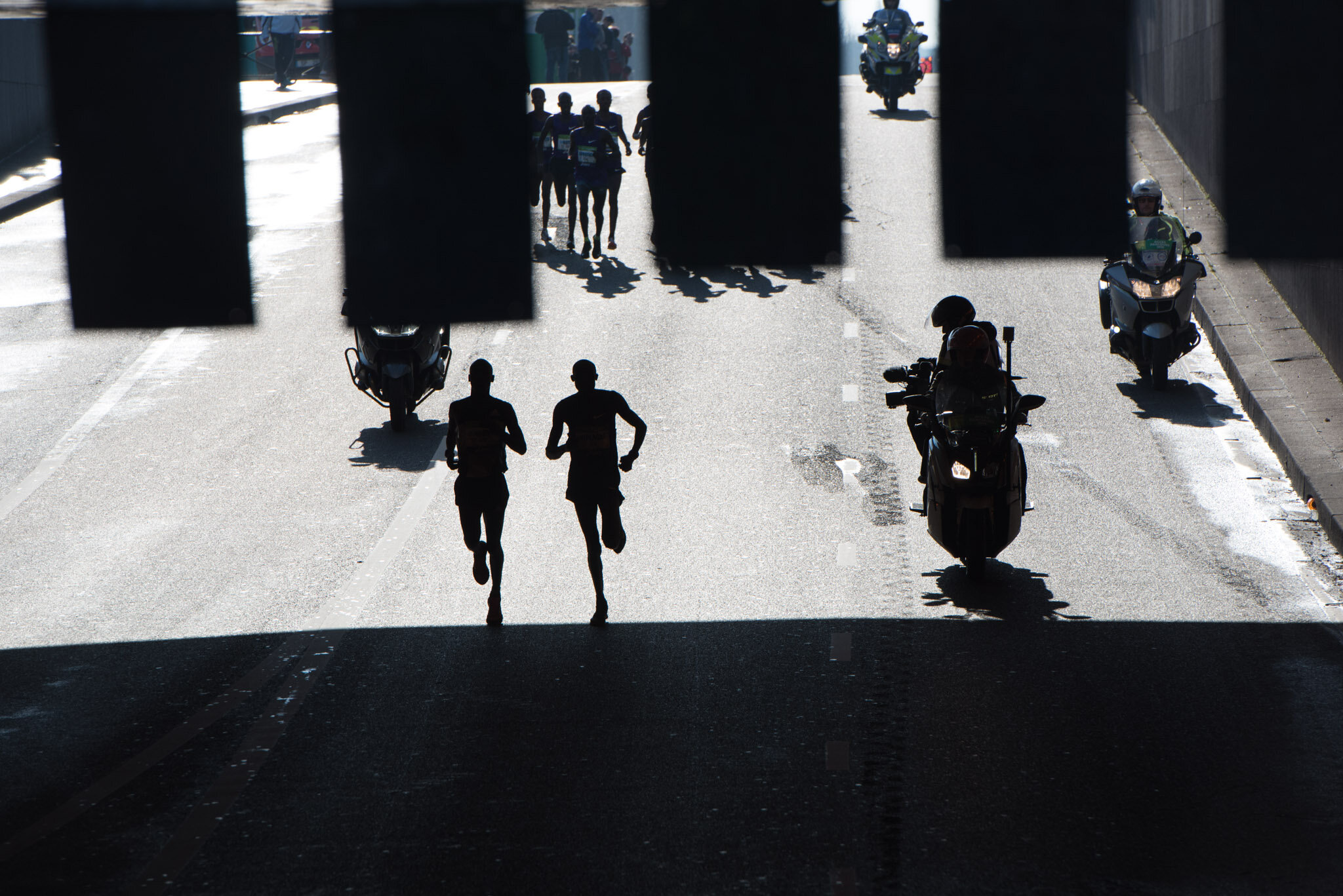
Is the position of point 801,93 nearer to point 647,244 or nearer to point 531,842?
point 531,842

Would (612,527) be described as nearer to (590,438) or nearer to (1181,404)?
(590,438)

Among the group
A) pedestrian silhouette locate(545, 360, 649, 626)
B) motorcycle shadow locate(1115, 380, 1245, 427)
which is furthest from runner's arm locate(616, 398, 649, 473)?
motorcycle shadow locate(1115, 380, 1245, 427)

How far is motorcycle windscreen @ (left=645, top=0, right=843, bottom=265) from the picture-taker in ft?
25.7

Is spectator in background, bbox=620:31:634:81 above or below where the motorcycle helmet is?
above

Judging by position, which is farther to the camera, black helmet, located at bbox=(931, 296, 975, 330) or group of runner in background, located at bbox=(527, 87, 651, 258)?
group of runner in background, located at bbox=(527, 87, 651, 258)

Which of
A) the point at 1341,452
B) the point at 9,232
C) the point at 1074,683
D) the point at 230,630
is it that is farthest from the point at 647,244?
the point at 1074,683

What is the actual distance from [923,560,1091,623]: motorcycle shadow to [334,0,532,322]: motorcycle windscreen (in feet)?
14.8

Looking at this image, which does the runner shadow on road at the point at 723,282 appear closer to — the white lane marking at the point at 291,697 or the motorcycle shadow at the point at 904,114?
the white lane marking at the point at 291,697

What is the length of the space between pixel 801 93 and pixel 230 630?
577 cm

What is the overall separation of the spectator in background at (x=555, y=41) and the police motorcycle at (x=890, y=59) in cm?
724

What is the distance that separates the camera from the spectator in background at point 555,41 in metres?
39.0

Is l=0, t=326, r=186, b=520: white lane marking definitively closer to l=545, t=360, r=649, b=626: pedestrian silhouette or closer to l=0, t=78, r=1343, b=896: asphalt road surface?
l=0, t=78, r=1343, b=896: asphalt road surface

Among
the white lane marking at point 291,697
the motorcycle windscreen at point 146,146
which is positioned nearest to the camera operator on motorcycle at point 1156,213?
the white lane marking at point 291,697

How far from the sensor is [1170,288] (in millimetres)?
17094
